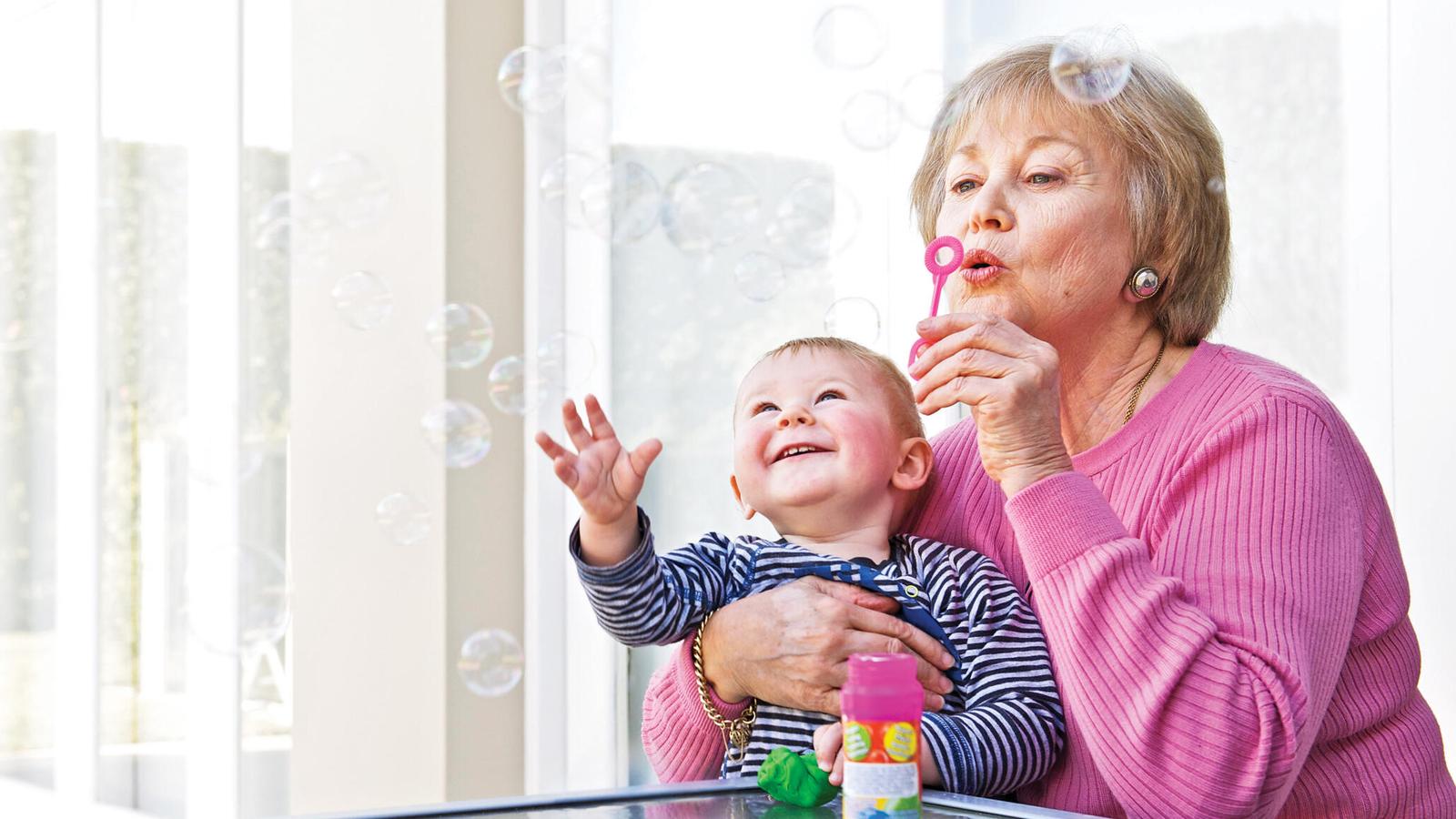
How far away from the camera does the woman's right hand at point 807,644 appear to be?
1.42m

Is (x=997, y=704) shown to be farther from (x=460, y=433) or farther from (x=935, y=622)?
(x=460, y=433)

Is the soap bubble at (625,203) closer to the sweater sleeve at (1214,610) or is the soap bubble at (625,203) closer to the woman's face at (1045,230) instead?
the woman's face at (1045,230)

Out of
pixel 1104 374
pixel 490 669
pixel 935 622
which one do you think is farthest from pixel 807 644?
pixel 490 669

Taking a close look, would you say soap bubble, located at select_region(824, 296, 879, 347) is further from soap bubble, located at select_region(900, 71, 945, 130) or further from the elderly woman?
soap bubble, located at select_region(900, 71, 945, 130)

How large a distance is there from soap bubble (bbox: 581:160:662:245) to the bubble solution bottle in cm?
150

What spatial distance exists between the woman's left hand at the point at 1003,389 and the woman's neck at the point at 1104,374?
10.0 inches

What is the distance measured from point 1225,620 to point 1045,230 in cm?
45

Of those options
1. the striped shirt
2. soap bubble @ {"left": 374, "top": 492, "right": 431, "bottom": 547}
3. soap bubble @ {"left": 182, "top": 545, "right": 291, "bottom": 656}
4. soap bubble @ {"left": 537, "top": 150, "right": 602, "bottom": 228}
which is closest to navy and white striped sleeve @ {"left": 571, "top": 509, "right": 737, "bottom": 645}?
the striped shirt

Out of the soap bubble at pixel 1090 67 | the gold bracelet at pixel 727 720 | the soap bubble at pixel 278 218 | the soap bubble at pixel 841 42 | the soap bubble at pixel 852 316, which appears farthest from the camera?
the soap bubble at pixel 278 218

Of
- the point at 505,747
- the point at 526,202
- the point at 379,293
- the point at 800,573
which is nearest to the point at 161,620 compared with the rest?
the point at 505,747

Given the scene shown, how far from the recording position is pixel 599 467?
1392 millimetres

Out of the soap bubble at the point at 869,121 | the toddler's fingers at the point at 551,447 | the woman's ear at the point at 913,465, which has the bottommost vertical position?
the woman's ear at the point at 913,465

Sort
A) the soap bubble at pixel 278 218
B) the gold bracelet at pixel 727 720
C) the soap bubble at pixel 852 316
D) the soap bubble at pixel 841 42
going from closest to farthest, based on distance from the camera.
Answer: the gold bracelet at pixel 727 720 → the soap bubble at pixel 852 316 → the soap bubble at pixel 841 42 → the soap bubble at pixel 278 218

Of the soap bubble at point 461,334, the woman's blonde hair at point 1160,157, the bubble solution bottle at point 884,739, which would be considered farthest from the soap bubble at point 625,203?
the bubble solution bottle at point 884,739
